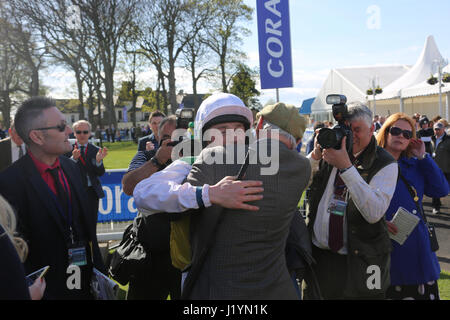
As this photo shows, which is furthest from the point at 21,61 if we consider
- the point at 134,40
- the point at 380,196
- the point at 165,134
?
the point at 380,196

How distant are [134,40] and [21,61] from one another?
352 inches

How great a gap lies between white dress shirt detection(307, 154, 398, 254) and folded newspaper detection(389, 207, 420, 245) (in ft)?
1.44

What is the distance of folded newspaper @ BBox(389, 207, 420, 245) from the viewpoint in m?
2.84

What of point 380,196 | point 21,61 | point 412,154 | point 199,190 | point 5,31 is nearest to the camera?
point 199,190

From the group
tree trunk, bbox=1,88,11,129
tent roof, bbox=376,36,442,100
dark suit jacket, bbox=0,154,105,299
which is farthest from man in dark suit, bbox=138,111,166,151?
tree trunk, bbox=1,88,11,129

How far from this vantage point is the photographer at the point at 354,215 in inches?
93.8

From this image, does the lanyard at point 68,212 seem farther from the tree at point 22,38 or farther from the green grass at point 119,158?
the tree at point 22,38

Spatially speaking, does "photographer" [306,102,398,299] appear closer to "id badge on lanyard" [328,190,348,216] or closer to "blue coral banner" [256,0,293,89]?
"id badge on lanyard" [328,190,348,216]

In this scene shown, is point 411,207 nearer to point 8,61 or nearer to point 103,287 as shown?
point 103,287

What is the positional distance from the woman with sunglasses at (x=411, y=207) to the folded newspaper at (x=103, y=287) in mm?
1920

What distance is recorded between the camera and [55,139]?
2.59 m

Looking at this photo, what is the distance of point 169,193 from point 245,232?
35 centimetres

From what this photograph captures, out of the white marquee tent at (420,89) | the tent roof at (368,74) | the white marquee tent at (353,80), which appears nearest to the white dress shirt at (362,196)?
the white marquee tent at (420,89)
